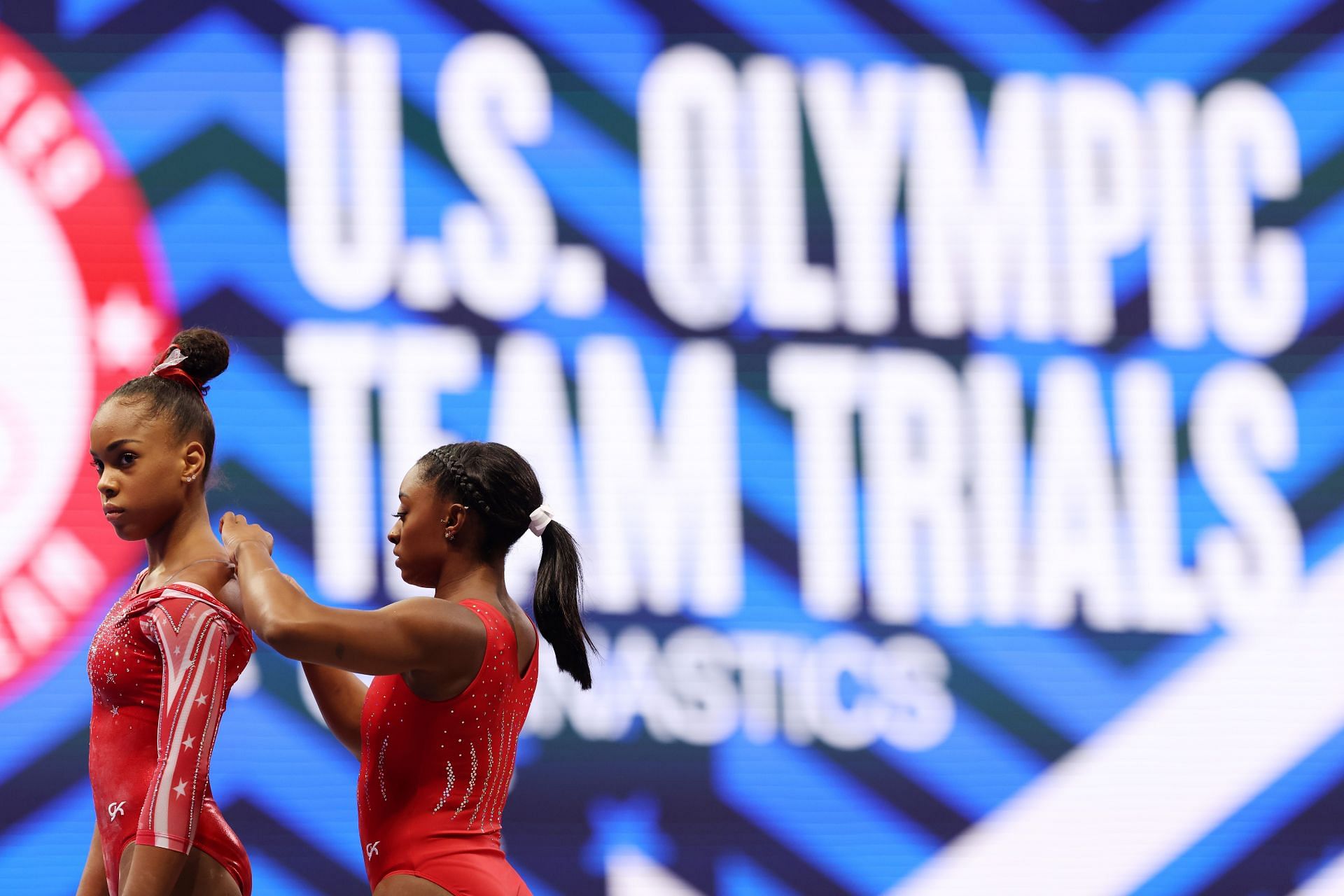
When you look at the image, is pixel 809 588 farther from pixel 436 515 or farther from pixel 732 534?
pixel 436 515

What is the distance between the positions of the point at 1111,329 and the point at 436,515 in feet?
8.11

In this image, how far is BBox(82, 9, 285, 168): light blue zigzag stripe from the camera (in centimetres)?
378

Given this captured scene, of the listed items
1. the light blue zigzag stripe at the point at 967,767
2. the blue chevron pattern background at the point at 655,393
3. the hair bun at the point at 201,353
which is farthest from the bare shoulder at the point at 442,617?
the light blue zigzag stripe at the point at 967,767

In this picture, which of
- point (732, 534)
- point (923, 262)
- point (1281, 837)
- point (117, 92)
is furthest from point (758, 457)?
point (117, 92)

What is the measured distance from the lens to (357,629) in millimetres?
1755

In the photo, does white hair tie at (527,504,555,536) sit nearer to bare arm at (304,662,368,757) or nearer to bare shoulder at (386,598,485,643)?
bare shoulder at (386,598,485,643)

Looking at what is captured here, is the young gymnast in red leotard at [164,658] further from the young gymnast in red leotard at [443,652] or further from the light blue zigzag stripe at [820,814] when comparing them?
the light blue zigzag stripe at [820,814]

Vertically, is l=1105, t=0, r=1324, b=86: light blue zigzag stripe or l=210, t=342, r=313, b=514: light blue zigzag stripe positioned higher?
l=1105, t=0, r=1324, b=86: light blue zigzag stripe

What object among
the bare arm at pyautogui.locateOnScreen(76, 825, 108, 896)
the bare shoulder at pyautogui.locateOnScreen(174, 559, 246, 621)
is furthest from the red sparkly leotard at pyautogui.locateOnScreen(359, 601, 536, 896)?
the bare arm at pyautogui.locateOnScreen(76, 825, 108, 896)

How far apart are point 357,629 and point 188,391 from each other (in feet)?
1.53

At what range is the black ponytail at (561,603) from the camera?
2.07 metres

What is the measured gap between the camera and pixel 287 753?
144 inches

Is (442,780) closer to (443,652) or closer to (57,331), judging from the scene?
(443,652)

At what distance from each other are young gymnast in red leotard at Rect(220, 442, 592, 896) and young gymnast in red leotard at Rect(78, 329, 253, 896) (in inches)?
2.9
